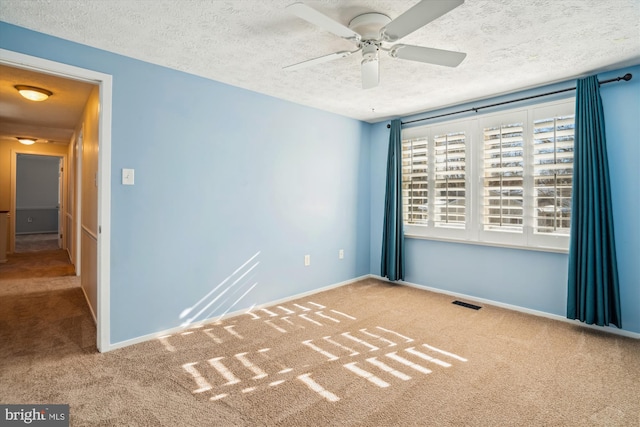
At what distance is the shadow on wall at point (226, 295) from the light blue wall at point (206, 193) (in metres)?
0.01

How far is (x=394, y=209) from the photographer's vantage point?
14.8ft

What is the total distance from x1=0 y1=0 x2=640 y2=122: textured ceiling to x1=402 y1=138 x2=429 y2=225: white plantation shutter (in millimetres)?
1107

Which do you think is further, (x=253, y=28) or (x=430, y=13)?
(x=253, y=28)

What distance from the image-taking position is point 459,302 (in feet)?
12.5

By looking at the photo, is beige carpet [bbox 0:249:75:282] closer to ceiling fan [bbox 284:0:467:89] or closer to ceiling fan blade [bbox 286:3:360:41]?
ceiling fan [bbox 284:0:467:89]

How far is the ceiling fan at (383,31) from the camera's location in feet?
5.27

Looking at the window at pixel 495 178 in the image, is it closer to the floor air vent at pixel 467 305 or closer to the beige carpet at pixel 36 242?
the floor air vent at pixel 467 305

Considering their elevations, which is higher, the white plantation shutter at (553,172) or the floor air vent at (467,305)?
the white plantation shutter at (553,172)

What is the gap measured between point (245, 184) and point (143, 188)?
3.30 ft

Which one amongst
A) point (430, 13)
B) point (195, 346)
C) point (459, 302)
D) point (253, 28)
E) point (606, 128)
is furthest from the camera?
point (459, 302)

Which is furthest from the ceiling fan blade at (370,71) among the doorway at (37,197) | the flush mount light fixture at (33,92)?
the doorway at (37,197)

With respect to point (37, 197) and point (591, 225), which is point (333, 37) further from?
point (37, 197)

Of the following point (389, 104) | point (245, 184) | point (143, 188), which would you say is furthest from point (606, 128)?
point (143, 188)

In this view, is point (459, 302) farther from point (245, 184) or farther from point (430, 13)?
point (430, 13)
